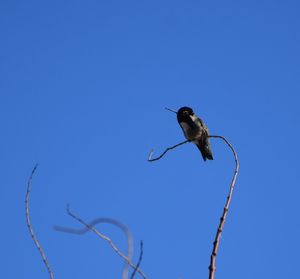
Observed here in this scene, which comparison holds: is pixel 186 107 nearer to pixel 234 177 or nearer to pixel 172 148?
pixel 172 148

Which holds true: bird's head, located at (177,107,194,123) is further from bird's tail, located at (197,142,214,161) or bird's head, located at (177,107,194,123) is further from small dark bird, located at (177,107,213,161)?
bird's tail, located at (197,142,214,161)

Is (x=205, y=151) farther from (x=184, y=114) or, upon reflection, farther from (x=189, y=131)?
(x=184, y=114)

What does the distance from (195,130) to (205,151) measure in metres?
0.41

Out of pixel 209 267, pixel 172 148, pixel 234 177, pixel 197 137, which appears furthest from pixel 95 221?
pixel 197 137

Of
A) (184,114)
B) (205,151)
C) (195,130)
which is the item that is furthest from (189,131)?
(205,151)

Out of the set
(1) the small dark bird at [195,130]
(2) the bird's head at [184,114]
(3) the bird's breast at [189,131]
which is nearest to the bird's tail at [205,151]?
(1) the small dark bird at [195,130]

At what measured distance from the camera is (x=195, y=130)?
8156 millimetres

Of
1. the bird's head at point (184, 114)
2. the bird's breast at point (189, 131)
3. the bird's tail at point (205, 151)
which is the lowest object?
the bird's tail at point (205, 151)

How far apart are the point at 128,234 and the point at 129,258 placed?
116 mm

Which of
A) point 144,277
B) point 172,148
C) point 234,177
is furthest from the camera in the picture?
point 172,148

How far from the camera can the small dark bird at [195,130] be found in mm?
8156

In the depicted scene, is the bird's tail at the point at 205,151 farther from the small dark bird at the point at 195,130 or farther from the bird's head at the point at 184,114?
the bird's head at the point at 184,114

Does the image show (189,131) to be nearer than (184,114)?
Yes

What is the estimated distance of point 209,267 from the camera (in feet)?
5.65
